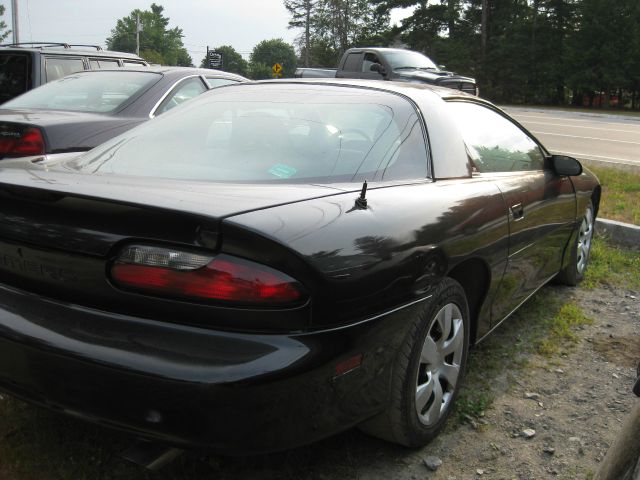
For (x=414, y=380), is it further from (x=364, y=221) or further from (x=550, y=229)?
(x=550, y=229)

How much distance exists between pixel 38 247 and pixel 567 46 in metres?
43.8

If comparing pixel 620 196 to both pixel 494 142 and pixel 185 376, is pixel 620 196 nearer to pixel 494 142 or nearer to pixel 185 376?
pixel 494 142

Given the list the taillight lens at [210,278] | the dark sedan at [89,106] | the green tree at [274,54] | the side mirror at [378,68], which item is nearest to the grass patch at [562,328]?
the taillight lens at [210,278]

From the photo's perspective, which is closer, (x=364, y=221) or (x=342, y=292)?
(x=342, y=292)

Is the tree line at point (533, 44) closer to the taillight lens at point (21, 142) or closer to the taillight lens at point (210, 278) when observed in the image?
the taillight lens at point (21, 142)

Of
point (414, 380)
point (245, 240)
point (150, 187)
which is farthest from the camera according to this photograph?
point (414, 380)

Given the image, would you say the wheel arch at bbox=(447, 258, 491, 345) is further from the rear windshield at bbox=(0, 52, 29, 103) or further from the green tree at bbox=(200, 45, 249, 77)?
the green tree at bbox=(200, 45, 249, 77)

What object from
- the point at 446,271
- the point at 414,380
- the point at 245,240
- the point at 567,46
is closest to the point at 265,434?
the point at 245,240

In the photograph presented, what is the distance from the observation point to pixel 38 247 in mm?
2043

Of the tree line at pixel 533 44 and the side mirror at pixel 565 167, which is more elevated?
the tree line at pixel 533 44

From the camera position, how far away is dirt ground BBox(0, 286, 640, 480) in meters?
2.31

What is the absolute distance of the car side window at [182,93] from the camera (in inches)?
228

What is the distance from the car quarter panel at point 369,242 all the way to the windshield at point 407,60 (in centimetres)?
1389

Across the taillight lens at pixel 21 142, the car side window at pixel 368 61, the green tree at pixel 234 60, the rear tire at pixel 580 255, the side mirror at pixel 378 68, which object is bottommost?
the rear tire at pixel 580 255
